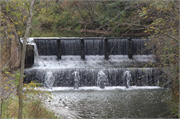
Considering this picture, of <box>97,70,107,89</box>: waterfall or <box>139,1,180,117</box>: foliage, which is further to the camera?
<box>97,70,107,89</box>: waterfall

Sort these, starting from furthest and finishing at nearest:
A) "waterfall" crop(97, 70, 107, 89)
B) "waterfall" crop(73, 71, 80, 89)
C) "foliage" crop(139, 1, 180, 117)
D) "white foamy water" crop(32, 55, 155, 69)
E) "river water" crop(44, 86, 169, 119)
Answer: "white foamy water" crop(32, 55, 155, 69) → "waterfall" crop(97, 70, 107, 89) → "waterfall" crop(73, 71, 80, 89) → "river water" crop(44, 86, 169, 119) → "foliage" crop(139, 1, 180, 117)

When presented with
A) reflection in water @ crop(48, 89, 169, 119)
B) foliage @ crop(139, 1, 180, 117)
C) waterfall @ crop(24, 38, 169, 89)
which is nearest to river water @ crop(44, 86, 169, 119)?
reflection in water @ crop(48, 89, 169, 119)

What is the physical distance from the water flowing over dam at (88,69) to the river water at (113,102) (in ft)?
0.17

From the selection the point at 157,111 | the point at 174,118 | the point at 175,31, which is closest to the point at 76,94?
the point at 157,111

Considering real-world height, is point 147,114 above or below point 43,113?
below

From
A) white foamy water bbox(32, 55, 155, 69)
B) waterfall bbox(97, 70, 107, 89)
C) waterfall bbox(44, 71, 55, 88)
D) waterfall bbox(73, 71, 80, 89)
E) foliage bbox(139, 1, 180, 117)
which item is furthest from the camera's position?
white foamy water bbox(32, 55, 155, 69)

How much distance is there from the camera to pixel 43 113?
4.95 m

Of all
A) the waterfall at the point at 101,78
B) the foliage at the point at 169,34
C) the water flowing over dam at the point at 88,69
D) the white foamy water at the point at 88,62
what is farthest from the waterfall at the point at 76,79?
the foliage at the point at 169,34

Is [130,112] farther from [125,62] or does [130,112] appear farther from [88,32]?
[88,32]

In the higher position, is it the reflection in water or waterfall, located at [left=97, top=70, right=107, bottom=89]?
waterfall, located at [left=97, top=70, right=107, bottom=89]

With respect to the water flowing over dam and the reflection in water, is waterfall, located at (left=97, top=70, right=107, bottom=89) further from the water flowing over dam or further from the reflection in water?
the reflection in water

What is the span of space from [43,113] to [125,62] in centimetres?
837

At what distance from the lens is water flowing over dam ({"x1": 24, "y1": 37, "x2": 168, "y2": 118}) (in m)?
10.0

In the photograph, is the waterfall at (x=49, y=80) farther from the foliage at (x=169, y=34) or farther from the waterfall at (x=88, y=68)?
the foliage at (x=169, y=34)
